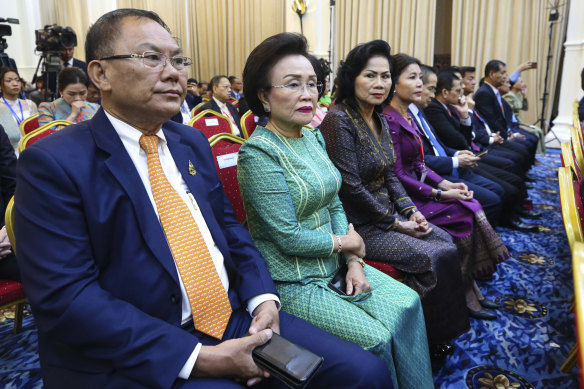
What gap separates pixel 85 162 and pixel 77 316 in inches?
→ 13.2

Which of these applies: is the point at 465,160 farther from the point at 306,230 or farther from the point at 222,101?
the point at 222,101

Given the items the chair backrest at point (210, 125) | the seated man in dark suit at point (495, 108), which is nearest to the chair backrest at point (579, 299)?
the chair backrest at point (210, 125)

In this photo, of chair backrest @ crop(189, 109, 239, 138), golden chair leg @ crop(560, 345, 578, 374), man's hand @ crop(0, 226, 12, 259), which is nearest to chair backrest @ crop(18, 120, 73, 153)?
man's hand @ crop(0, 226, 12, 259)

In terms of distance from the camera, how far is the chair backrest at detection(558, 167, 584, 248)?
1221 mm

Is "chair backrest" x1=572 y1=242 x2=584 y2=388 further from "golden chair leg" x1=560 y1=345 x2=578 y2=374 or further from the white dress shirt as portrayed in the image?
"golden chair leg" x1=560 y1=345 x2=578 y2=374

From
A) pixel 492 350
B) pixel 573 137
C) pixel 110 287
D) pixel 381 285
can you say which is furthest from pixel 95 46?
pixel 573 137

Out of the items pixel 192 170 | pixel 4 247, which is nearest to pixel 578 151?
pixel 192 170

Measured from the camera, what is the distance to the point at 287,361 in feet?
2.91

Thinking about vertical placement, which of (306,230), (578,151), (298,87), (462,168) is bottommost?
(462,168)

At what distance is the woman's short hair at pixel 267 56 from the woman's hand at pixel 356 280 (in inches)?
28.2

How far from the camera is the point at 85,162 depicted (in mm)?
943

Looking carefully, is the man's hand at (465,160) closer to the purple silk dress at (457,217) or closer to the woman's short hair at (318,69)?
the purple silk dress at (457,217)

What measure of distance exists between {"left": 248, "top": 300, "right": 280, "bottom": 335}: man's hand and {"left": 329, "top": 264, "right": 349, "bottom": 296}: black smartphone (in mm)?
260

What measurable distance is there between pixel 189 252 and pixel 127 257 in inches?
5.8
